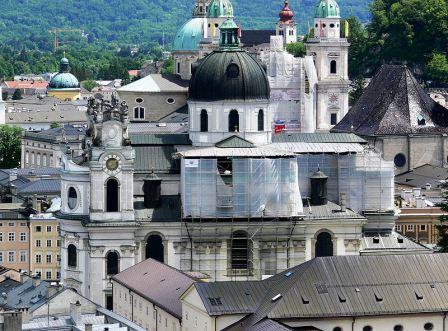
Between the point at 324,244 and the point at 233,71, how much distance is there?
9.74 m

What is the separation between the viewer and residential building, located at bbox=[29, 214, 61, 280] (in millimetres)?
139375

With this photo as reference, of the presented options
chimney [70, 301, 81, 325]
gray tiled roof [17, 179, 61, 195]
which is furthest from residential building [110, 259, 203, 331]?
gray tiled roof [17, 179, 61, 195]

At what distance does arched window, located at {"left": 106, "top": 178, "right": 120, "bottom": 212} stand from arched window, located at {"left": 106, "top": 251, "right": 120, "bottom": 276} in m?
2.16

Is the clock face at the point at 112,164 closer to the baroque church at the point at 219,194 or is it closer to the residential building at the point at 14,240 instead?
the baroque church at the point at 219,194

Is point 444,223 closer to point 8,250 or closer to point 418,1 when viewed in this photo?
point 8,250

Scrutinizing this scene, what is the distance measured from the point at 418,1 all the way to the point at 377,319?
10591 centimetres

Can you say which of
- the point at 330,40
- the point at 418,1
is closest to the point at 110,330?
the point at 330,40

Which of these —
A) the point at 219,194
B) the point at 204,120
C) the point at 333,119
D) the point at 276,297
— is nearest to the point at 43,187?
the point at 333,119

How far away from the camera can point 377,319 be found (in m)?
95.3

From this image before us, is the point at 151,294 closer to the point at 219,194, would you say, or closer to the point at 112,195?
the point at 112,195

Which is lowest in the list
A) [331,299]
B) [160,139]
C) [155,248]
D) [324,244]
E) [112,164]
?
[331,299]

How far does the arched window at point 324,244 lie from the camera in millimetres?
116812

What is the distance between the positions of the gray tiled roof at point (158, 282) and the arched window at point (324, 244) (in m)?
9.52

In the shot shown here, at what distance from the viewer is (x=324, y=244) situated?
11706 centimetres
